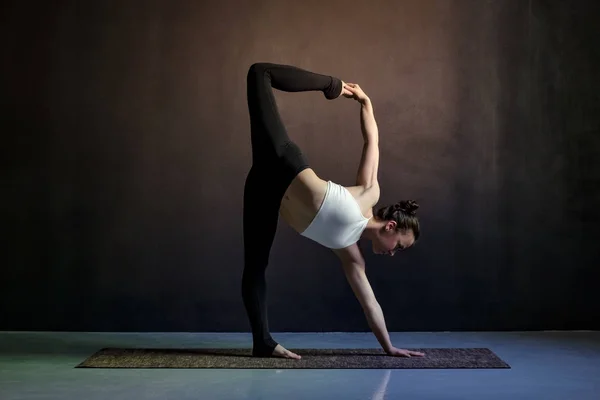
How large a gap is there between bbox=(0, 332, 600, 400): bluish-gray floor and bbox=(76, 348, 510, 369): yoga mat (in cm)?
9

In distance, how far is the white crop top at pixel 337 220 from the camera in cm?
337

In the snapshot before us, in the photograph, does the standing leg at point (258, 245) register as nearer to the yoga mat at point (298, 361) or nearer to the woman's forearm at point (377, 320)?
the yoga mat at point (298, 361)

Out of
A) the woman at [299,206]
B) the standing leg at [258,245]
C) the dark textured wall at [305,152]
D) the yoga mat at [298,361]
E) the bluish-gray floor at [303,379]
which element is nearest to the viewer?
the bluish-gray floor at [303,379]

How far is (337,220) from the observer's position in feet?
11.1

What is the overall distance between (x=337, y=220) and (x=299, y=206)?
191 millimetres

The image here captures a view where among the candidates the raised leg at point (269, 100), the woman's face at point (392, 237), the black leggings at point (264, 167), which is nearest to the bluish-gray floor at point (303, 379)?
the black leggings at point (264, 167)

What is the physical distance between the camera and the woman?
134 inches

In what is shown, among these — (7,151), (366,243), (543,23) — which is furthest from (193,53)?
(543,23)

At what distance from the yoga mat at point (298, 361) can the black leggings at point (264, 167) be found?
0.19m

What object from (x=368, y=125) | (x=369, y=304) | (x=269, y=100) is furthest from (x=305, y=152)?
(x=369, y=304)

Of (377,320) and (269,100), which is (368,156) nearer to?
(269,100)

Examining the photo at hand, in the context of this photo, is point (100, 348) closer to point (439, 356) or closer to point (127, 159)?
point (127, 159)

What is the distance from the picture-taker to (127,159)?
14.9ft

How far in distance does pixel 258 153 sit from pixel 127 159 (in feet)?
4.51
